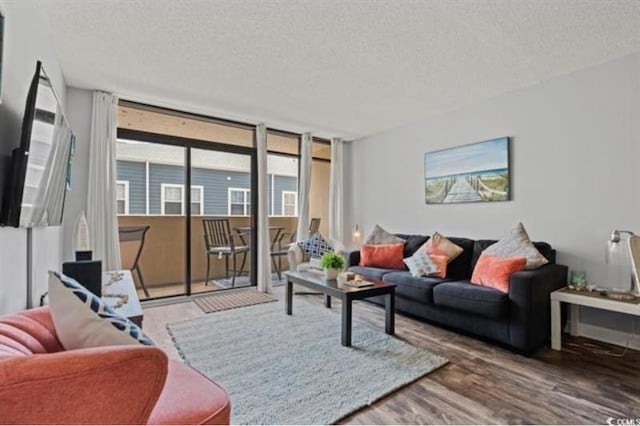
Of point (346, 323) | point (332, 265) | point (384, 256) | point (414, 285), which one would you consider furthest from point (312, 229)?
point (346, 323)

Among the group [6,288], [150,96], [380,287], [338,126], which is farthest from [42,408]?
[338,126]

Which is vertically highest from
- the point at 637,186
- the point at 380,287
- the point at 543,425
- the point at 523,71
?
the point at 523,71

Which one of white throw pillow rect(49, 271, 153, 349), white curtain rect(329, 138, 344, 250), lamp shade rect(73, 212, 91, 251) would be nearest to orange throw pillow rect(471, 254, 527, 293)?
white throw pillow rect(49, 271, 153, 349)

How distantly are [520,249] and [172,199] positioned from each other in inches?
166

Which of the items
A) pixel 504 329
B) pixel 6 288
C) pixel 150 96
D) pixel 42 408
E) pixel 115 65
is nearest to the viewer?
pixel 42 408

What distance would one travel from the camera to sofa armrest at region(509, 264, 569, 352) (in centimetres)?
253

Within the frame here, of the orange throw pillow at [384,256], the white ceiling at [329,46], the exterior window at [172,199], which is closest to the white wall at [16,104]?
Result: the white ceiling at [329,46]

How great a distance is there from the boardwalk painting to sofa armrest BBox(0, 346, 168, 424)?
3.76m

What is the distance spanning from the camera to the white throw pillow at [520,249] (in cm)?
287

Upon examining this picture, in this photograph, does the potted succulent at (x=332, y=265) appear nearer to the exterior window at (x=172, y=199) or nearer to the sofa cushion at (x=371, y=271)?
the sofa cushion at (x=371, y=271)

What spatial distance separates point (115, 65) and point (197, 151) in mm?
1629

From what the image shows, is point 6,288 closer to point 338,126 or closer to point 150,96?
point 150,96

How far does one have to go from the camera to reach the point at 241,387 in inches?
81.9

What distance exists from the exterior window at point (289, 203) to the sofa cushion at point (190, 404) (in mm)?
4327
